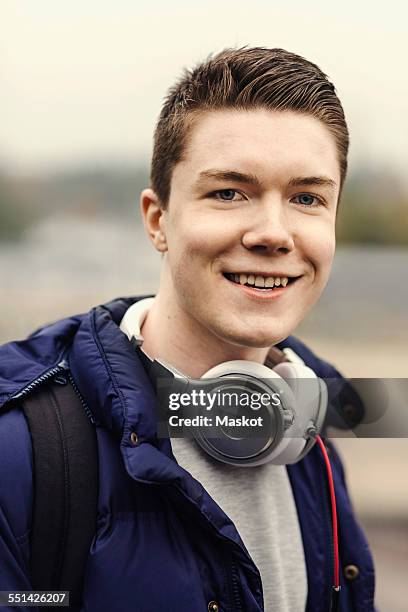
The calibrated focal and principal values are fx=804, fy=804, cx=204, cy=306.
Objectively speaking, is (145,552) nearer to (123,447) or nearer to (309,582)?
(123,447)

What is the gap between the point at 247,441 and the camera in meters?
2.00

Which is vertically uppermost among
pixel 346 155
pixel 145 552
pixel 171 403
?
pixel 346 155

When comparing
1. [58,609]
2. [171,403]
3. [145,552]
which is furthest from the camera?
[171,403]

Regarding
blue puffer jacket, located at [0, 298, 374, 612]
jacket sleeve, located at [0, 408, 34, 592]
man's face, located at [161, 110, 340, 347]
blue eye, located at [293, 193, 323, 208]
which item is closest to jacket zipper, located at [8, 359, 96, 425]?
blue puffer jacket, located at [0, 298, 374, 612]

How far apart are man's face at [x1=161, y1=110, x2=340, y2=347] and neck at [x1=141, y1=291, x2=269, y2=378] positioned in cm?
7

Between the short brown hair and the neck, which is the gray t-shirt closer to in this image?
the neck

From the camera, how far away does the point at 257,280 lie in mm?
2037

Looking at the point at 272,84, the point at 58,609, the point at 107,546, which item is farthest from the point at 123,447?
the point at 272,84

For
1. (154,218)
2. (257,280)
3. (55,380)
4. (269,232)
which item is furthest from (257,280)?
(55,380)

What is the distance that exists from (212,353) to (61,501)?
0.64 meters

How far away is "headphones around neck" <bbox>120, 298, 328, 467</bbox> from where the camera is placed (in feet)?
6.52

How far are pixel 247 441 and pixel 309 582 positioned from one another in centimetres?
41

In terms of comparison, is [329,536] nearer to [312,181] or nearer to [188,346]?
[188,346]

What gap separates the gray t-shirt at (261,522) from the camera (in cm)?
199
